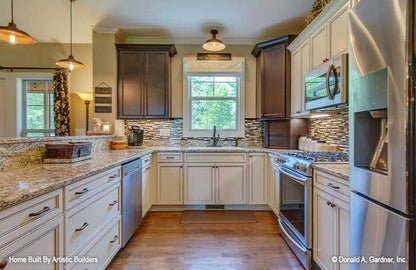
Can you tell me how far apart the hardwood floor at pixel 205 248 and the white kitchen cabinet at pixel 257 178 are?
1.22 ft

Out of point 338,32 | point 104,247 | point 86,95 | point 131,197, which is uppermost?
point 338,32

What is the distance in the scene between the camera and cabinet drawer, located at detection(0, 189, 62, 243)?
79 cm

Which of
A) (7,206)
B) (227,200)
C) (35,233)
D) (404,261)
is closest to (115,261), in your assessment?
(35,233)

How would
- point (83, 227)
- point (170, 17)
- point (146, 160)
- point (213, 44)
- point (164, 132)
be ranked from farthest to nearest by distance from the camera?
point (164, 132) < point (213, 44) < point (170, 17) < point (146, 160) < point (83, 227)

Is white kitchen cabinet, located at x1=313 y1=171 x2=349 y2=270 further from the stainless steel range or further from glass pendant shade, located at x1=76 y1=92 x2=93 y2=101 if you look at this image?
glass pendant shade, located at x1=76 y1=92 x2=93 y2=101

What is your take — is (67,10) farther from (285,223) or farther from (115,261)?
(285,223)

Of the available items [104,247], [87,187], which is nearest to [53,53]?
[87,187]

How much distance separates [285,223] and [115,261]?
1662 mm

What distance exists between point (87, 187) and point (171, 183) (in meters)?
1.69

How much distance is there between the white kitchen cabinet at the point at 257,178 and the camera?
3.00 metres

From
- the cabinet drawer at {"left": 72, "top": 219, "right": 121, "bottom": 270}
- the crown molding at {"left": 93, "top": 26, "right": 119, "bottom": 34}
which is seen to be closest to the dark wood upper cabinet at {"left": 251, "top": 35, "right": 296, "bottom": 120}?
the crown molding at {"left": 93, "top": 26, "right": 119, "bottom": 34}

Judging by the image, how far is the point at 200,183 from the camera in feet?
9.82

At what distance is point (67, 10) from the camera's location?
280 centimetres

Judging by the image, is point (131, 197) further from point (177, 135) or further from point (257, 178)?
point (257, 178)
